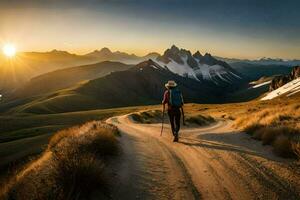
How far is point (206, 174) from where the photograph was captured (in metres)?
9.28

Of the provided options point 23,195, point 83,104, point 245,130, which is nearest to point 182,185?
point 23,195

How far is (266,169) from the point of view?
9.58 metres

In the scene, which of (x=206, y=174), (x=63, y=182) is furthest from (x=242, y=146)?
(x=63, y=182)

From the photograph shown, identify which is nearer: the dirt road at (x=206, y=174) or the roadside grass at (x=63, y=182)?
the roadside grass at (x=63, y=182)

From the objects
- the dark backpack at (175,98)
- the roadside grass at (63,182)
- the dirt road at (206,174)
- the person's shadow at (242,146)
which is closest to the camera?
the roadside grass at (63,182)

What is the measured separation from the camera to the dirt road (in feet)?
25.4

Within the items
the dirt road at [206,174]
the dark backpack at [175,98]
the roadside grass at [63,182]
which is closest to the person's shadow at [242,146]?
the dirt road at [206,174]

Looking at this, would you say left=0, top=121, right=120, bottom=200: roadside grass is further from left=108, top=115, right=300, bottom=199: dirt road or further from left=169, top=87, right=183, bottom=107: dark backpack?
left=169, top=87, right=183, bottom=107: dark backpack

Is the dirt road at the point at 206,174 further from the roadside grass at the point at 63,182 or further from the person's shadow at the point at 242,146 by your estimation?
the roadside grass at the point at 63,182

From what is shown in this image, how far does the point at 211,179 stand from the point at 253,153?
385 centimetres

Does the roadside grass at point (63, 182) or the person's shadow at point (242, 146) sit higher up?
the roadside grass at point (63, 182)

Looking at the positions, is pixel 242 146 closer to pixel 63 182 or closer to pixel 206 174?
pixel 206 174

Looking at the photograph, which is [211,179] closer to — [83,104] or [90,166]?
[90,166]

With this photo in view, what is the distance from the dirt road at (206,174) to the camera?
25.4 ft
